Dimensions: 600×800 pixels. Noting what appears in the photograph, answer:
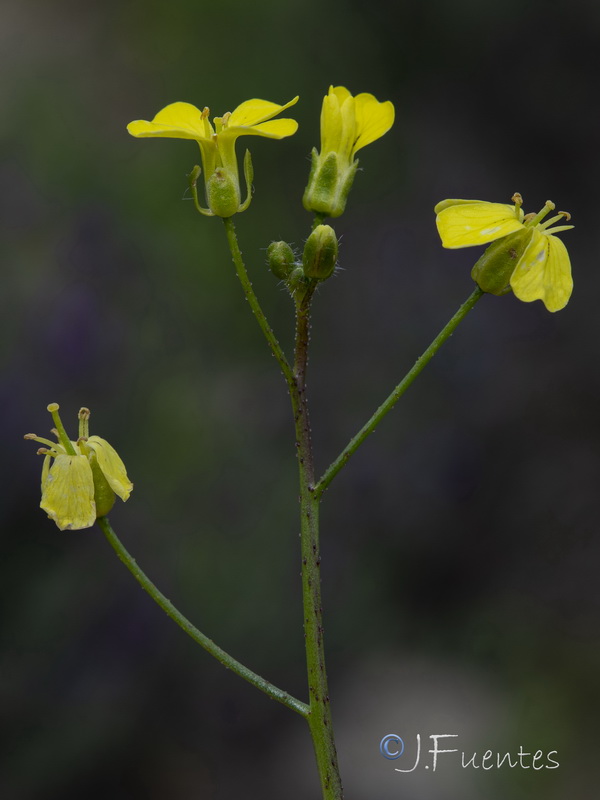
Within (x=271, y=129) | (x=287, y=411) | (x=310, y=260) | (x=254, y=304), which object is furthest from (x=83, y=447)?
(x=287, y=411)

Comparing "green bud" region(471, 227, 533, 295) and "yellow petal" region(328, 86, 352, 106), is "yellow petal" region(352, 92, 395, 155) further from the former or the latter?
"green bud" region(471, 227, 533, 295)

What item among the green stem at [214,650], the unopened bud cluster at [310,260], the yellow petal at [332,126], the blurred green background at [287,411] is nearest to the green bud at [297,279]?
the unopened bud cluster at [310,260]

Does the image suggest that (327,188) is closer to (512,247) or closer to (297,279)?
(297,279)

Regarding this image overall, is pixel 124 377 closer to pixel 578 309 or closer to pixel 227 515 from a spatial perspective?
pixel 227 515

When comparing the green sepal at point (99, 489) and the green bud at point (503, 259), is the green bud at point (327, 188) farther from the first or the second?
the green sepal at point (99, 489)

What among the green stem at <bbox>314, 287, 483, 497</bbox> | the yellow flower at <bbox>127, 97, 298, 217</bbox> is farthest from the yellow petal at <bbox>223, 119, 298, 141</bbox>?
the green stem at <bbox>314, 287, 483, 497</bbox>
